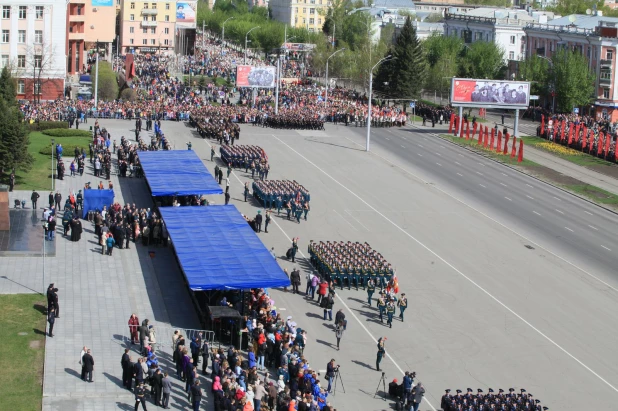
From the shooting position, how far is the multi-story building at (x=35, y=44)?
98562 mm

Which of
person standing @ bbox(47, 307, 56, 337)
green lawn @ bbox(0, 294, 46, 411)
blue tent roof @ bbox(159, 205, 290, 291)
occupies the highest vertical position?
blue tent roof @ bbox(159, 205, 290, 291)

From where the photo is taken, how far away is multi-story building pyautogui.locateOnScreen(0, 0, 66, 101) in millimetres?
98562

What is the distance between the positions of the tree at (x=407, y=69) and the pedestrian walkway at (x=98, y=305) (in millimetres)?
58224

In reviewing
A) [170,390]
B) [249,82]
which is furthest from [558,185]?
[170,390]

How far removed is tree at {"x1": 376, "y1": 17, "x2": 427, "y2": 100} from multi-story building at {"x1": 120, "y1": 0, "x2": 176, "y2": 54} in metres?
60.1

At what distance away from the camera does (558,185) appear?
70062 mm

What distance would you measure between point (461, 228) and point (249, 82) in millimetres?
43005

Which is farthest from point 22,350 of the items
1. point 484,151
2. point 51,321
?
point 484,151

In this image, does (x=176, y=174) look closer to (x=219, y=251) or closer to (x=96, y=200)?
(x=96, y=200)

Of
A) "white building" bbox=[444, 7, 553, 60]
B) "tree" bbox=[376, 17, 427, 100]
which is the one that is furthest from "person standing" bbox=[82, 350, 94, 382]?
"white building" bbox=[444, 7, 553, 60]

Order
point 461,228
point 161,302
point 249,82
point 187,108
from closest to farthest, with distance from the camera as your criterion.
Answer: point 161,302
point 461,228
point 187,108
point 249,82

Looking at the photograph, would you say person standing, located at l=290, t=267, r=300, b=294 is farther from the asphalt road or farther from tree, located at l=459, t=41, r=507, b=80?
tree, located at l=459, t=41, r=507, b=80

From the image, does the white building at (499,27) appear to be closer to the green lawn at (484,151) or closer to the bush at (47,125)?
the green lawn at (484,151)

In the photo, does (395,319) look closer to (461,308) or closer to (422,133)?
(461,308)
